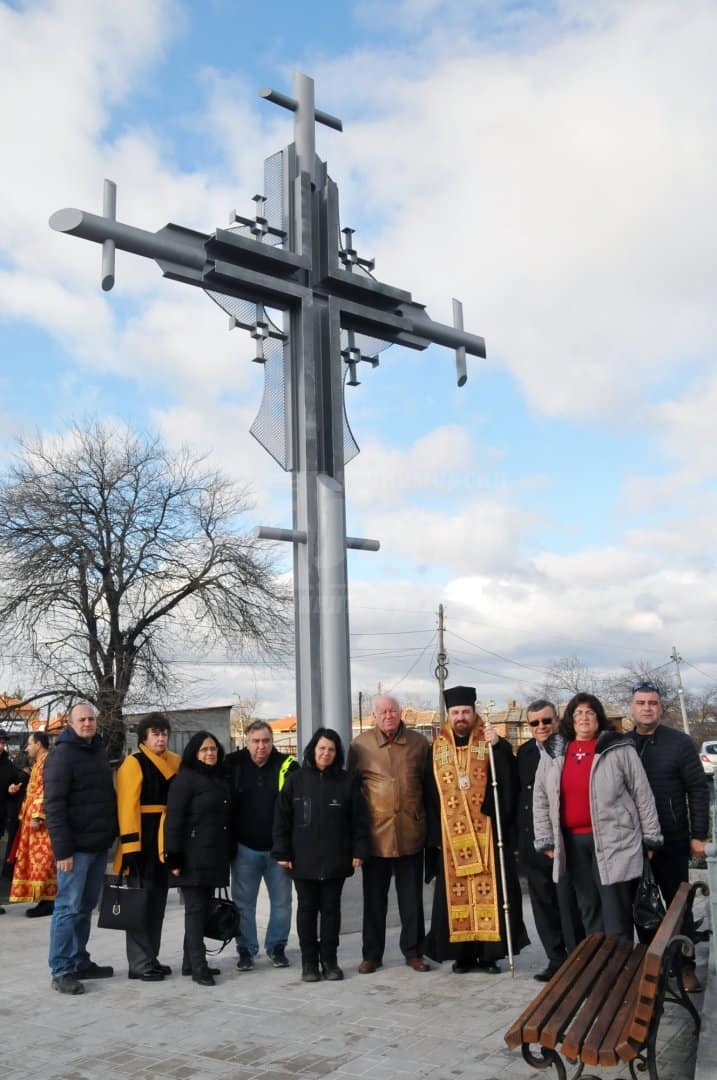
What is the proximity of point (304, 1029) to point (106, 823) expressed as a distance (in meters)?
1.93

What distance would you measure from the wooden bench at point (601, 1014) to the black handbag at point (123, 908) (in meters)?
2.85

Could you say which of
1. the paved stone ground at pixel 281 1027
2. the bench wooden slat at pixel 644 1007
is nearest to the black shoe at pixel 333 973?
the paved stone ground at pixel 281 1027

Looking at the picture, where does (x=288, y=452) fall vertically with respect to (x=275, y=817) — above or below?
above

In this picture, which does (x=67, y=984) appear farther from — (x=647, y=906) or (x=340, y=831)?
(x=647, y=906)

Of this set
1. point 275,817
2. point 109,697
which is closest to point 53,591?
point 109,697

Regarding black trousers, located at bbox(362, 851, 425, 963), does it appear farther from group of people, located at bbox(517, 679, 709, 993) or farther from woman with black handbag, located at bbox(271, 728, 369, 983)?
group of people, located at bbox(517, 679, 709, 993)

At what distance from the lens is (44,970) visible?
252 inches

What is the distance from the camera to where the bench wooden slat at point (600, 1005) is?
3.23 meters

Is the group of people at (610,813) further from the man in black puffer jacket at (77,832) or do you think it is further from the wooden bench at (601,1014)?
the man in black puffer jacket at (77,832)

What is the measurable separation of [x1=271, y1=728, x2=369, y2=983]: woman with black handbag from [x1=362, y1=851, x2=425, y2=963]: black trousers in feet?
0.69

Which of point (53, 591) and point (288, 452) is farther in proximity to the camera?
point (53, 591)

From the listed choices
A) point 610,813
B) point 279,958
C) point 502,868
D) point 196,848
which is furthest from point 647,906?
point 196,848

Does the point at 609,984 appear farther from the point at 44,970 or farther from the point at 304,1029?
the point at 44,970

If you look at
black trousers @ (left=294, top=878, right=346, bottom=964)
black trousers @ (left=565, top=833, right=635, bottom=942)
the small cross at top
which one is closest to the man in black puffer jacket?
black trousers @ (left=294, top=878, right=346, bottom=964)
